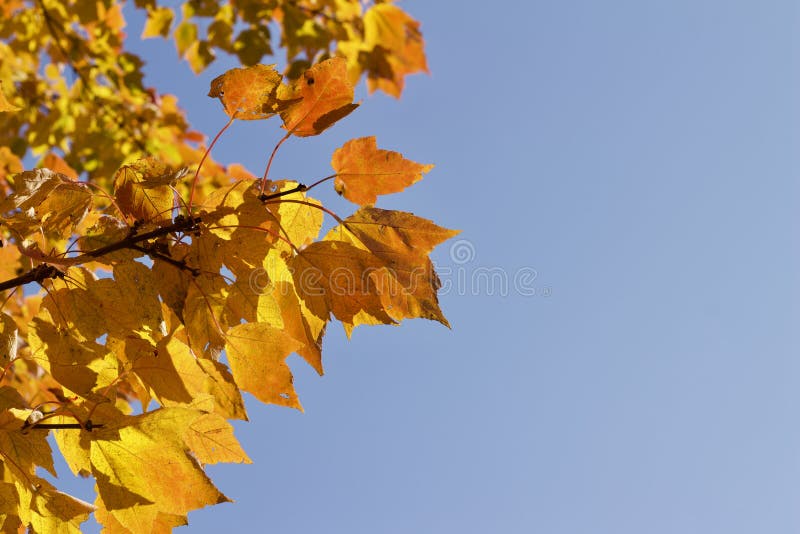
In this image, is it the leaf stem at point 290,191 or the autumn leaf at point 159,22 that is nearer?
the leaf stem at point 290,191

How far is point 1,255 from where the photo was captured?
1098mm

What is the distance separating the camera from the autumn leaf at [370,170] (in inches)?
29.9

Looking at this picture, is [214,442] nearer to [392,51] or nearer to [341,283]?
[341,283]

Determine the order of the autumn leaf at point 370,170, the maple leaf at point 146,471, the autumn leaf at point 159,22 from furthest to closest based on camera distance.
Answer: the autumn leaf at point 159,22 < the autumn leaf at point 370,170 < the maple leaf at point 146,471

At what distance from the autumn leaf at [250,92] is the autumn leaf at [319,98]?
2 centimetres

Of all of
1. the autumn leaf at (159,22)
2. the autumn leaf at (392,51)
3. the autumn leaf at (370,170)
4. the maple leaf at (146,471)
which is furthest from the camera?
the autumn leaf at (159,22)

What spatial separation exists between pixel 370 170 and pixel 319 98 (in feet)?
0.33

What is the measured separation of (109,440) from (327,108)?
42 centimetres

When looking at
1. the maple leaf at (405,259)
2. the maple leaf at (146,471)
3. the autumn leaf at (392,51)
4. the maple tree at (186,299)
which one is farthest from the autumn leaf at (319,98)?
the autumn leaf at (392,51)

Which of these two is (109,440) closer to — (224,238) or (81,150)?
(224,238)

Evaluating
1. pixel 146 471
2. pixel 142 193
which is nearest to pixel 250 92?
pixel 142 193

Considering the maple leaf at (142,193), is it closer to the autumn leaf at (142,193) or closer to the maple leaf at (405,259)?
the autumn leaf at (142,193)

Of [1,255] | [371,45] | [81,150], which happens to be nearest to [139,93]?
[81,150]

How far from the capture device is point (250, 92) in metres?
0.74
